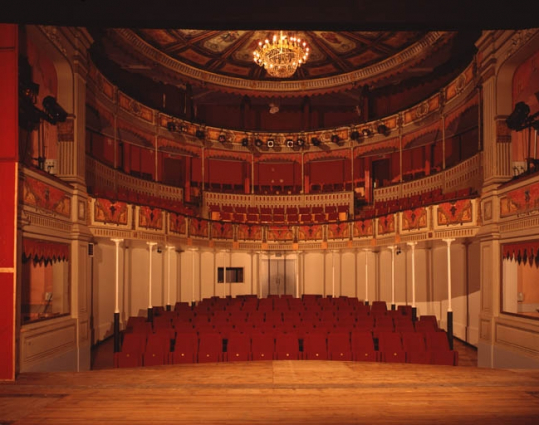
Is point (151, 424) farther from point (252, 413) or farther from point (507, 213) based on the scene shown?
point (507, 213)

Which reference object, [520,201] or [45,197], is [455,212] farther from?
[45,197]

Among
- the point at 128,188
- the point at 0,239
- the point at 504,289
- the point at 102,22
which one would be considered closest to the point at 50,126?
the point at 0,239

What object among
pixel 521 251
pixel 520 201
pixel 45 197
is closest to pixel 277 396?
pixel 45 197

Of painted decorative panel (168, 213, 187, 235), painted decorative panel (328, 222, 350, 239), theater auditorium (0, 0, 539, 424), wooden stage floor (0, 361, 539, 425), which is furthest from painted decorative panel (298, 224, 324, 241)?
wooden stage floor (0, 361, 539, 425)

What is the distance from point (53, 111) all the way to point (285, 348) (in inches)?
265

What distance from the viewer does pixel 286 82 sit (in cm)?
2139

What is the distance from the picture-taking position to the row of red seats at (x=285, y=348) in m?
8.45

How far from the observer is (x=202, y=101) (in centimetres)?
2167

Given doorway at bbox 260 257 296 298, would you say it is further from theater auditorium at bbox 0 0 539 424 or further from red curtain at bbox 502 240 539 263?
red curtain at bbox 502 240 539 263

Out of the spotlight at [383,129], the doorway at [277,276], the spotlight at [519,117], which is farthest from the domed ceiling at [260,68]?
the doorway at [277,276]

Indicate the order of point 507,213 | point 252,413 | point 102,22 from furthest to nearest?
point 507,213 → point 252,413 → point 102,22

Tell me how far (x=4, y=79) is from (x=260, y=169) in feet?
52.7

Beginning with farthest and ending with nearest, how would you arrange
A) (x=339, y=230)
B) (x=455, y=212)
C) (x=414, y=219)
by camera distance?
(x=339, y=230) < (x=414, y=219) < (x=455, y=212)

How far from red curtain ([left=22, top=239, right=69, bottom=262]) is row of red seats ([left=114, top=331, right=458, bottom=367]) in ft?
7.13
